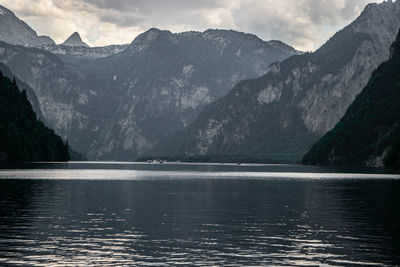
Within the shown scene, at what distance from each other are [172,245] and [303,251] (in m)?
9.71

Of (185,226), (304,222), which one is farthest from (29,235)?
(304,222)

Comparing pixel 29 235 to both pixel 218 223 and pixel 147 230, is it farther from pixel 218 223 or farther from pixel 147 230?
pixel 218 223

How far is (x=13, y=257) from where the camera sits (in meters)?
43.9

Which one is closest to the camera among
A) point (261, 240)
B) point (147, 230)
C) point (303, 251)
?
point (303, 251)

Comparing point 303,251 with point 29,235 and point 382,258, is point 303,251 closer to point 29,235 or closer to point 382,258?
point 382,258

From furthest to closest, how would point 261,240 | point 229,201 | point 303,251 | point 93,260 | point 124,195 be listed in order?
point 124,195 → point 229,201 → point 261,240 → point 303,251 → point 93,260

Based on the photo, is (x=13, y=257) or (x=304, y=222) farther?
(x=304, y=222)

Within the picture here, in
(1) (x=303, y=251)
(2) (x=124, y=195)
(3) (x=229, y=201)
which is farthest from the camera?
(2) (x=124, y=195)

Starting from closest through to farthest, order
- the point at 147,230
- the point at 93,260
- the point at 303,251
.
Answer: the point at 93,260
the point at 303,251
the point at 147,230

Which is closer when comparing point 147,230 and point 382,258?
point 382,258

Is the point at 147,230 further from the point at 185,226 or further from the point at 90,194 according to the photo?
the point at 90,194

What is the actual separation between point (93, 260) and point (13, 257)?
5404mm

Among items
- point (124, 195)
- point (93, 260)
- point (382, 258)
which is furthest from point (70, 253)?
point (124, 195)

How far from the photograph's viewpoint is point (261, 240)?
52812 mm
